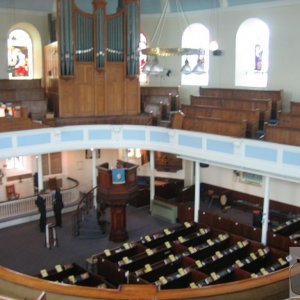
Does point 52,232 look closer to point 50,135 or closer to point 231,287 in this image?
point 50,135

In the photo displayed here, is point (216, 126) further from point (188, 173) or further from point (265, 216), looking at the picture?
point (188, 173)

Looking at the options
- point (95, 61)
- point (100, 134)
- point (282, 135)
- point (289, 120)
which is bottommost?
point (100, 134)

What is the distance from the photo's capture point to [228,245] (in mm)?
14680

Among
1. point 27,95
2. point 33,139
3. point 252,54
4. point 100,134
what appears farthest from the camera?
point 252,54

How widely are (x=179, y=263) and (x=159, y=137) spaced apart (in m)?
5.98

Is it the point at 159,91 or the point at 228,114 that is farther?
the point at 159,91

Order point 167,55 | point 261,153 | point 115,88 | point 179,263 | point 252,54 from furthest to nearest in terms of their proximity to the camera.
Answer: point 252,54, point 115,88, point 261,153, point 167,55, point 179,263

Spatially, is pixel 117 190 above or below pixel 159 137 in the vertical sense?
below

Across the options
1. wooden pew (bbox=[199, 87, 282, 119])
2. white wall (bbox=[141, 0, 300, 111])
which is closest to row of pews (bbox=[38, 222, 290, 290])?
wooden pew (bbox=[199, 87, 282, 119])

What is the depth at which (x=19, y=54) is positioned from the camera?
67.9 feet

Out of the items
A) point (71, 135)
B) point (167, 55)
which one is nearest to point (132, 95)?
point (71, 135)

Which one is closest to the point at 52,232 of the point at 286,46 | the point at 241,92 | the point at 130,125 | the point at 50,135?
the point at 50,135

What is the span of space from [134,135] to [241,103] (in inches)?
171

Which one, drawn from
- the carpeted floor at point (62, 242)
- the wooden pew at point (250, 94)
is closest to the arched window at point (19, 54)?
the carpeted floor at point (62, 242)
